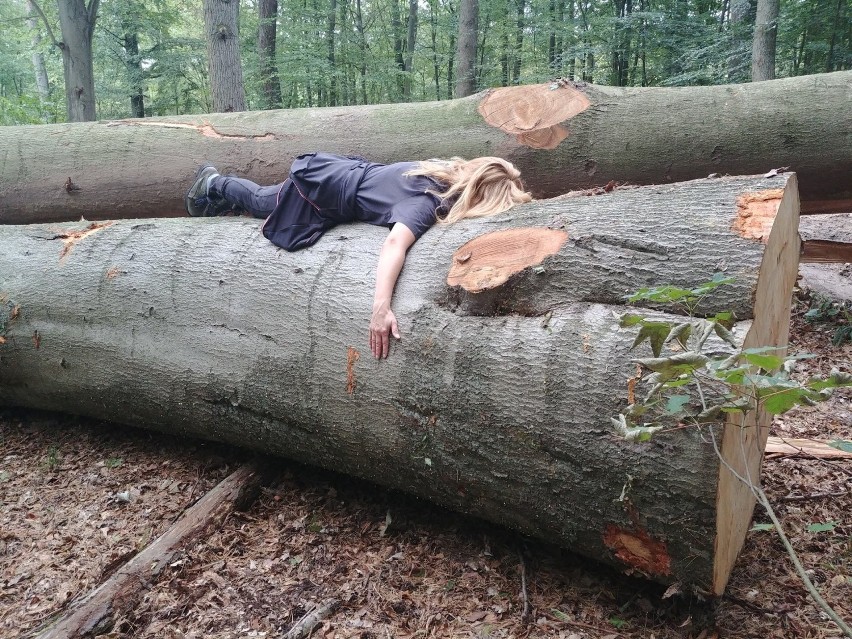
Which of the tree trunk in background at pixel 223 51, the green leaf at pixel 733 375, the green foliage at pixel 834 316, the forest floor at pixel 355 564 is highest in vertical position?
the tree trunk in background at pixel 223 51

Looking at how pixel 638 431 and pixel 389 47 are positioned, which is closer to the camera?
pixel 638 431

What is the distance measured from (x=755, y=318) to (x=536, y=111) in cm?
247

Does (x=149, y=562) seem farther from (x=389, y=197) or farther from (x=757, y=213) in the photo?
(x=757, y=213)

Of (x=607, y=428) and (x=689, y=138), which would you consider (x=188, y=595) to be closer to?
(x=607, y=428)

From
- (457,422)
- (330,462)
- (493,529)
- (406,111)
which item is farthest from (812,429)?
(406,111)

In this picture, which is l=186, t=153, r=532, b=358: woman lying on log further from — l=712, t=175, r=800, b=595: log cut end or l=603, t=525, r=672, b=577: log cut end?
l=603, t=525, r=672, b=577: log cut end

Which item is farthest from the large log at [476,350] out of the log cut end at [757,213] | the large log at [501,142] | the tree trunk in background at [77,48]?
the tree trunk in background at [77,48]

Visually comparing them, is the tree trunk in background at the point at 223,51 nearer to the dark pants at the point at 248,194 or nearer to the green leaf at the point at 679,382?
the dark pants at the point at 248,194

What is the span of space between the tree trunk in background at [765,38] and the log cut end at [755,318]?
6.02 meters

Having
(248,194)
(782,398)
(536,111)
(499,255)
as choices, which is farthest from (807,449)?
(248,194)

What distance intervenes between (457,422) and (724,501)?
37.7 inches

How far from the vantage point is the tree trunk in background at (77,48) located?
23.5ft

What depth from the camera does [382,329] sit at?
2504 mm

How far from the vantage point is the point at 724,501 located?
195 cm
